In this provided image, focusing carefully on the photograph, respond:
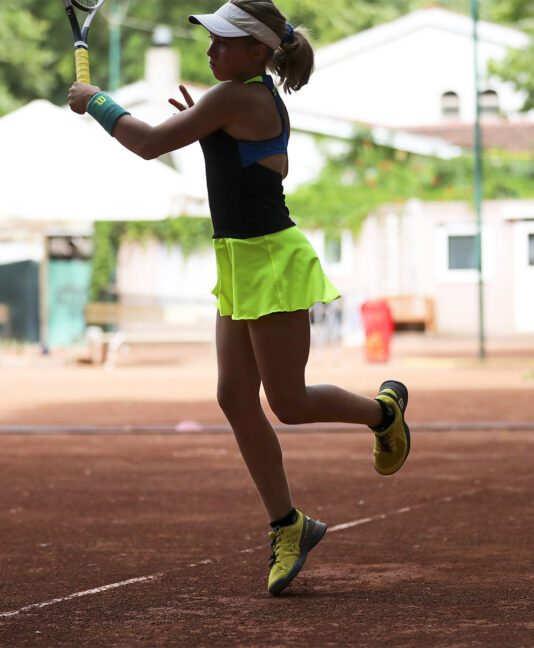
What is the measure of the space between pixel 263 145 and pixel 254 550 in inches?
71.8

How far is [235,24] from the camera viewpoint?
451 cm

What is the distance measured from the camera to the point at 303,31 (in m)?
4.88

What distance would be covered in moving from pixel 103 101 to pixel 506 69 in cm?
1942

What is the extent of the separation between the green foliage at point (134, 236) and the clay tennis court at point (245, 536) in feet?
61.7

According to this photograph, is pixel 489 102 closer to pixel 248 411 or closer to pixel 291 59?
pixel 291 59

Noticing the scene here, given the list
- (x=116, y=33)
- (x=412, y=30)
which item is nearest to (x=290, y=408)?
(x=412, y=30)

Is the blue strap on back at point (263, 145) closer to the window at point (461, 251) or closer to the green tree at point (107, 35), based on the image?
the window at point (461, 251)

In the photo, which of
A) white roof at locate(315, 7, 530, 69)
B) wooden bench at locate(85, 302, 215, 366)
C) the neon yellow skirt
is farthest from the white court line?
white roof at locate(315, 7, 530, 69)

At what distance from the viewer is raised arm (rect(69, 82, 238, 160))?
440 centimetres

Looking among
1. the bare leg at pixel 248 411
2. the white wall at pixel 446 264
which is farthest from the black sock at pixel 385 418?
the white wall at pixel 446 264

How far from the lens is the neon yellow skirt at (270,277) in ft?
14.7

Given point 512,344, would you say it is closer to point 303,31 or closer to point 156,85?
point 156,85

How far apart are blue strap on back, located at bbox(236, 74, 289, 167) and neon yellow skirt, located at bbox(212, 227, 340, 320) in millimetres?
258

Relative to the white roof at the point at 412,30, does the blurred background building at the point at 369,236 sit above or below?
below
